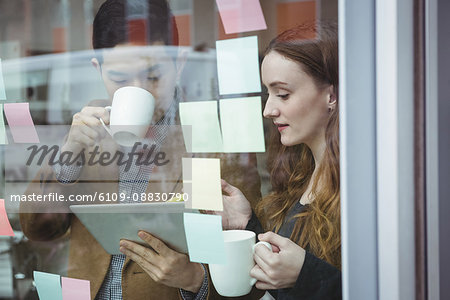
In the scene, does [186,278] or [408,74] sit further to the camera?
[186,278]

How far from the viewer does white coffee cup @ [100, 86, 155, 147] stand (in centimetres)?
97

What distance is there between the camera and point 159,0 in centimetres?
100

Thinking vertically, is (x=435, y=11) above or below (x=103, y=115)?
above

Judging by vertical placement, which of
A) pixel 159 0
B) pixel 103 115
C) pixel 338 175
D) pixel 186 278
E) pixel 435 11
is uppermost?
pixel 159 0

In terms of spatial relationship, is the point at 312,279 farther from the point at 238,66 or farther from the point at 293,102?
the point at 238,66

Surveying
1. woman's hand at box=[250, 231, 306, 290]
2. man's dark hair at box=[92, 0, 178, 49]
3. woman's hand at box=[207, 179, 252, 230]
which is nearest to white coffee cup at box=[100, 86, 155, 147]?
man's dark hair at box=[92, 0, 178, 49]

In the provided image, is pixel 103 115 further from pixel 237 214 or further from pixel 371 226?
pixel 371 226

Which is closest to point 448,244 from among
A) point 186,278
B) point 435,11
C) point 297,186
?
point 297,186

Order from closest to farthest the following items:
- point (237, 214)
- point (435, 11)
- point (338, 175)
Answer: point (435, 11), point (338, 175), point (237, 214)

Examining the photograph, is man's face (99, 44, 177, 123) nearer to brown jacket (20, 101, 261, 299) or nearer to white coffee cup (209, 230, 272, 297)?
brown jacket (20, 101, 261, 299)

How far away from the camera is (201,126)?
96cm

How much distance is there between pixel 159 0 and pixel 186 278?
0.66 meters

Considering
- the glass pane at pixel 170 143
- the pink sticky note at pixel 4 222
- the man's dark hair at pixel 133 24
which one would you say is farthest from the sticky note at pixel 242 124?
the pink sticky note at pixel 4 222

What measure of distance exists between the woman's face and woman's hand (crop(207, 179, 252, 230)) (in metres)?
0.16
